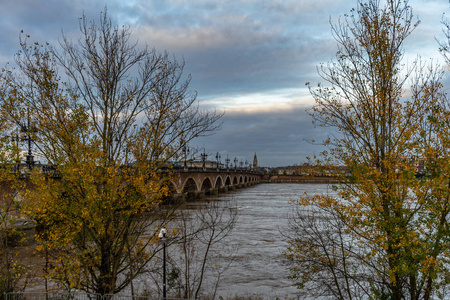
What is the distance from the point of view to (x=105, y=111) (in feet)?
48.2

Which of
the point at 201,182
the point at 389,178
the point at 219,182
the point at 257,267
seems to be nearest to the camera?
the point at 389,178

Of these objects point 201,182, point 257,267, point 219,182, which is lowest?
point 257,267

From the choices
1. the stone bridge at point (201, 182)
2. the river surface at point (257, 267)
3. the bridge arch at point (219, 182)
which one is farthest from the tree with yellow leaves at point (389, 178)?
the bridge arch at point (219, 182)

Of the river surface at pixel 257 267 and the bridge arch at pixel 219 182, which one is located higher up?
the bridge arch at pixel 219 182

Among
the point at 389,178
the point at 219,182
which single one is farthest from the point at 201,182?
the point at 389,178

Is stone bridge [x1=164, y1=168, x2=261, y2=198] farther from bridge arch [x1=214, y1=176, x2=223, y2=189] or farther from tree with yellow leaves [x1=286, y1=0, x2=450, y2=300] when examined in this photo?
tree with yellow leaves [x1=286, y1=0, x2=450, y2=300]

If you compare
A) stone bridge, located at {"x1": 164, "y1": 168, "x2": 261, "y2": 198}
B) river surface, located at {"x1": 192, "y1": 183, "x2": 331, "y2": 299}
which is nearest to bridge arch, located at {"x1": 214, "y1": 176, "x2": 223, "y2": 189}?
stone bridge, located at {"x1": 164, "y1": 168, "x2": 261, "y2": 198}

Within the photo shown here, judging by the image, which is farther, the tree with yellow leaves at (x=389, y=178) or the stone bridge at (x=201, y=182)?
the stone bridge at (x=201, y=182)

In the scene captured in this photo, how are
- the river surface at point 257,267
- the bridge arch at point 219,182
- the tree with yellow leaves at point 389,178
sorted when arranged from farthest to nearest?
the bridge arch at point 219,182
the river surface at point 257,267
the tree with yellow leaves at point 389,178

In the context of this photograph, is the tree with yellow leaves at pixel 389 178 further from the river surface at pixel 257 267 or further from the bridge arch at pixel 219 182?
the bridge arch at pixel 219 182

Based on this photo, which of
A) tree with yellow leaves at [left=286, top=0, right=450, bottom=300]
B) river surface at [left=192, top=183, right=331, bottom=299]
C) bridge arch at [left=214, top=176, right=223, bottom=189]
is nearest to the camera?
tree with yellow leaves at [left=286, top=0, right=450, bottom=300]

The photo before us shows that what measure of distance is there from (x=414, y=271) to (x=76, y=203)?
1088 cm

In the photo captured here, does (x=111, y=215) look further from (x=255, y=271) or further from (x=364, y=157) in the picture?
(x=255, y=271)

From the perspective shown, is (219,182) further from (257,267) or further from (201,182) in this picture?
(257,267)
